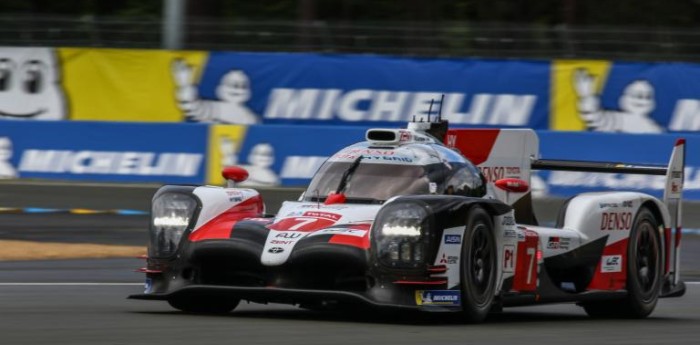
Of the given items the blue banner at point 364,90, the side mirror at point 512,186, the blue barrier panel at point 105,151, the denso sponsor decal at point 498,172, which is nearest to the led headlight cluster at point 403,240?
the side mirror at point 512,186

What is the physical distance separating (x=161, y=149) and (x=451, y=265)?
14142 mm

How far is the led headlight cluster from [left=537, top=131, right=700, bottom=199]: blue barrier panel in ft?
38.4

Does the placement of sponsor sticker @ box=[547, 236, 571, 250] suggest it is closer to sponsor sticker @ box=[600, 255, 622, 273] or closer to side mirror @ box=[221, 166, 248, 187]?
sponsor sticker @ box=[600, 255, 622, 273]

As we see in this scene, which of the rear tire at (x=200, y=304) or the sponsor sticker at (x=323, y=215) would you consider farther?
the rear tire at (x=200, y=304)

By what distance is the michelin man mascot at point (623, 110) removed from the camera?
2328 centimetres

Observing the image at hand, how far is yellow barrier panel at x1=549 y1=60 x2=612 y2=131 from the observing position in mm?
23609

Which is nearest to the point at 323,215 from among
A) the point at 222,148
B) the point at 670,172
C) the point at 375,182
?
the point at 375,182

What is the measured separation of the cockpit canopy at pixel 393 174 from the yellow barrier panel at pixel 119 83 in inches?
607

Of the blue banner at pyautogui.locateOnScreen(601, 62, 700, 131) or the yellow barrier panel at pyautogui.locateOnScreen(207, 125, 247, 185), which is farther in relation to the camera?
the blue banner at pyautogui.locateOnScreen(601, 62, 700, 131)

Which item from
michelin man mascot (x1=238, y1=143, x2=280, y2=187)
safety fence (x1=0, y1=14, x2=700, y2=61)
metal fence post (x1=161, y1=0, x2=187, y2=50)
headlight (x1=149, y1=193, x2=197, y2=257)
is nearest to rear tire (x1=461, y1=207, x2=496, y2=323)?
headlight (x1=149, y1=193, x2=197, y2=257)

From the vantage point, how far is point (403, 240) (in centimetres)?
901

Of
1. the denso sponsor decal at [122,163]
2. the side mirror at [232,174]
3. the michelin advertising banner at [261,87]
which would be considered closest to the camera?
the side mirror at [232,174]

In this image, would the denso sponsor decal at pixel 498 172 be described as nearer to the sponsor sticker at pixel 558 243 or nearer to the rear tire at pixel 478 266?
the sponsor sticker at pixel 558 243

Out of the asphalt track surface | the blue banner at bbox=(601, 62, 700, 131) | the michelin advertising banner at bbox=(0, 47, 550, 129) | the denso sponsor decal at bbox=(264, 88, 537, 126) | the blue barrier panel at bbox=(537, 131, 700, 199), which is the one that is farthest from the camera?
the michelin advertising banner at bbox=(0, 47, 550, 129)
